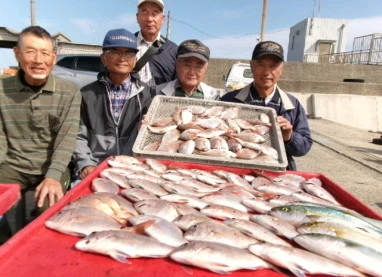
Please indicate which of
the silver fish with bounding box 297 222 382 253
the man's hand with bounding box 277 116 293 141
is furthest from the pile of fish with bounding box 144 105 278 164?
the silver fish with bounding box 297 222 382 253

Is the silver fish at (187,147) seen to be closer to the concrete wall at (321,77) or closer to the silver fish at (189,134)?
the silver fish at (189,134)

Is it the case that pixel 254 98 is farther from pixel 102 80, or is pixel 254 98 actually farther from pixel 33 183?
pixel 33 183

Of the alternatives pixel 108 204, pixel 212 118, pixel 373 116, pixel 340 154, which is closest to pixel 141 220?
pixel 108 204

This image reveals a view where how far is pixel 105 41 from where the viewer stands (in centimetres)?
302

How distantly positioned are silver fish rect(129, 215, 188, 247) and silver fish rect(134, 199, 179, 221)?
0.27ft

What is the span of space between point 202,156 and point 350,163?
631 cm

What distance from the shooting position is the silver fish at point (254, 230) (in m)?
1.52

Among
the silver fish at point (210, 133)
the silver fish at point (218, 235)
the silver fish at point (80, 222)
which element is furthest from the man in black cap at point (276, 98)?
the silver fish at point (80, 222)

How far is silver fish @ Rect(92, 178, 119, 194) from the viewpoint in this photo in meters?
2.00

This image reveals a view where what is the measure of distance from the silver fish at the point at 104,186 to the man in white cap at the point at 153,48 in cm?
210

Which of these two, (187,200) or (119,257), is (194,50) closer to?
(187,200)

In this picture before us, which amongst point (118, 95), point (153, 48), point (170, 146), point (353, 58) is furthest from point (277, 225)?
point (353, 58)

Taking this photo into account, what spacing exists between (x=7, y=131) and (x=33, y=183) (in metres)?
0.55

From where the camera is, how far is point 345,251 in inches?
54.5
